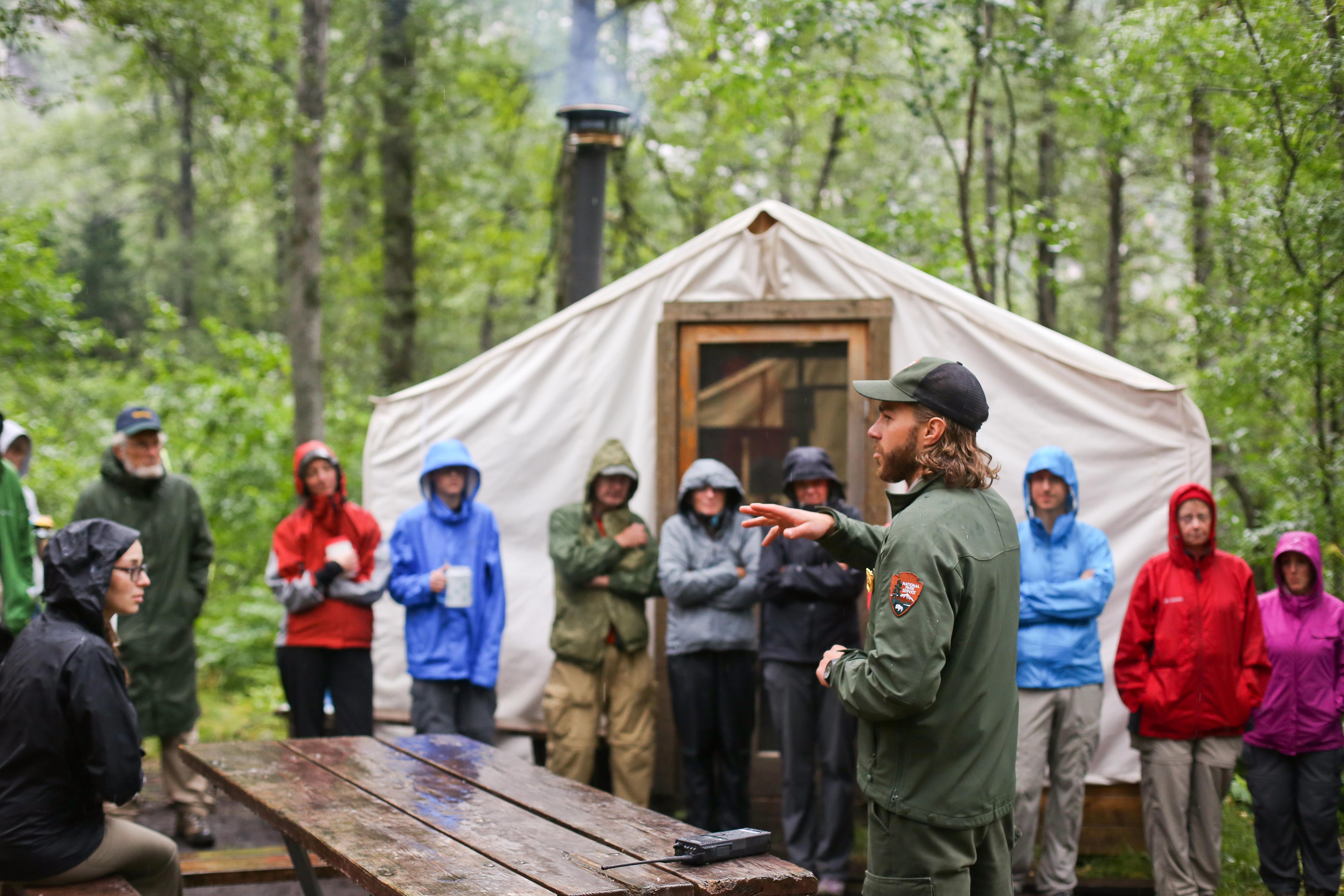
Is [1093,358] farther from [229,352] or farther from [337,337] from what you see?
[337,337]

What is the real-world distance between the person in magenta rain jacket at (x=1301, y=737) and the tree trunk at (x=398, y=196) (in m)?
9.15

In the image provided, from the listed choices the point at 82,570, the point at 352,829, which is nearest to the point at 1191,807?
the point at 352,829

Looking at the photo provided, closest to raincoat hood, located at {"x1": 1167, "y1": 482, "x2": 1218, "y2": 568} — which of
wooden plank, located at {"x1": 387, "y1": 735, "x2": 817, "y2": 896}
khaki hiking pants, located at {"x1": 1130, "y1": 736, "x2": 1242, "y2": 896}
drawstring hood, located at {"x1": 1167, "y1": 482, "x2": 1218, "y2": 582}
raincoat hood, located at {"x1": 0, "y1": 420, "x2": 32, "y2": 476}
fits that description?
drawstring hood, located at {"x1": 1167, "y1": 482, "x2": 1218, "y2": 582}

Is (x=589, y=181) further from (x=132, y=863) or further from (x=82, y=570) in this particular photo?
(x=132, y=863)

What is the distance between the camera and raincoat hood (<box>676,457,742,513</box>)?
4895 mm

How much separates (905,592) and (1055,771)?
260cm

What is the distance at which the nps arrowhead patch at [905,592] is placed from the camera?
91.3 inches

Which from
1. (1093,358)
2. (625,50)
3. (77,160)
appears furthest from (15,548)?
(77,160)

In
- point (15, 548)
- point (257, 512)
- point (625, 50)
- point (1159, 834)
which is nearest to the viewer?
point (1159, 834)

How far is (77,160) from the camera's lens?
2380 cm

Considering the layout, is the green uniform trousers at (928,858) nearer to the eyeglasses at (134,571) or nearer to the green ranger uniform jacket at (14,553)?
the eyeglasses at (134,571)

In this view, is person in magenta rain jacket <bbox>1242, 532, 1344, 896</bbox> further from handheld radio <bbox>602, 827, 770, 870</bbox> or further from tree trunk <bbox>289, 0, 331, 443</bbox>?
tree trunk <bbox>289, 0, 331, 443</bbox>

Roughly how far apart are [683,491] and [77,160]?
77.1 ft

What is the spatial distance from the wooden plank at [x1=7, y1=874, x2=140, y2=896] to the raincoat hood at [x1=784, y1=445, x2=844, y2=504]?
2772mm
